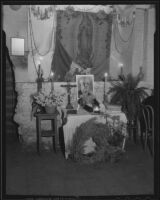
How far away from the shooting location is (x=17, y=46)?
748cm

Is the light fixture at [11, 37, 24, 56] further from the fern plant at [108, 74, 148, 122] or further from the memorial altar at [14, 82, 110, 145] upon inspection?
the fern plant at [108, 74, 148, 122]

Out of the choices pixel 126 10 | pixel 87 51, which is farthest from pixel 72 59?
pixel 126 10

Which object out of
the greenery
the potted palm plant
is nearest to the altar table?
the greenery

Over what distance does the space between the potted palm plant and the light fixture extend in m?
2.29

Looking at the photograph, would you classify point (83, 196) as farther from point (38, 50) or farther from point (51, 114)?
point (38, 50)

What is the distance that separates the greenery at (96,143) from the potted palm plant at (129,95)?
2027 millimetres

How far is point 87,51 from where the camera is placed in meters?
8.22

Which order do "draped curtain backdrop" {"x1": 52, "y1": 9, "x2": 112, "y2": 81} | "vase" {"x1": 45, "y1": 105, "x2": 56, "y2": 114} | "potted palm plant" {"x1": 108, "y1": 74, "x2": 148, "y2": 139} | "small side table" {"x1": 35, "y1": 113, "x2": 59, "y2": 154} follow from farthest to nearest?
"draped curtain backdrop" {"x1": 52, "y1": 9, "x2": 112, "y2": 81} < "potted palm plant" {"x1": 108, "y1": 74, "x2": 148, "y2": 139} < "vase" {"x1": 45, "y1": 105, "x2": 56, "y2": 114} < "small side table" {"x1": 35, "y1": 113, "x2": 59, "y2": 154}

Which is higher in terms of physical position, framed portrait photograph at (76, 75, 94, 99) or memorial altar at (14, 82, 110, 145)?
framed portrait photograph at (76, 75, 94, 99)

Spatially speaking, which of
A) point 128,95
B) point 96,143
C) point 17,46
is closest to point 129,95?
point 128,95

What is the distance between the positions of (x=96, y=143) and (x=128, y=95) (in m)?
2.50

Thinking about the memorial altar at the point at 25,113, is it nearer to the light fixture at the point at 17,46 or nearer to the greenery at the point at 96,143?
the light fixture at the point at 17,46

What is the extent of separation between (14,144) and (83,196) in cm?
364

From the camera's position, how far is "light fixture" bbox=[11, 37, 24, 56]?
738 centimetres
